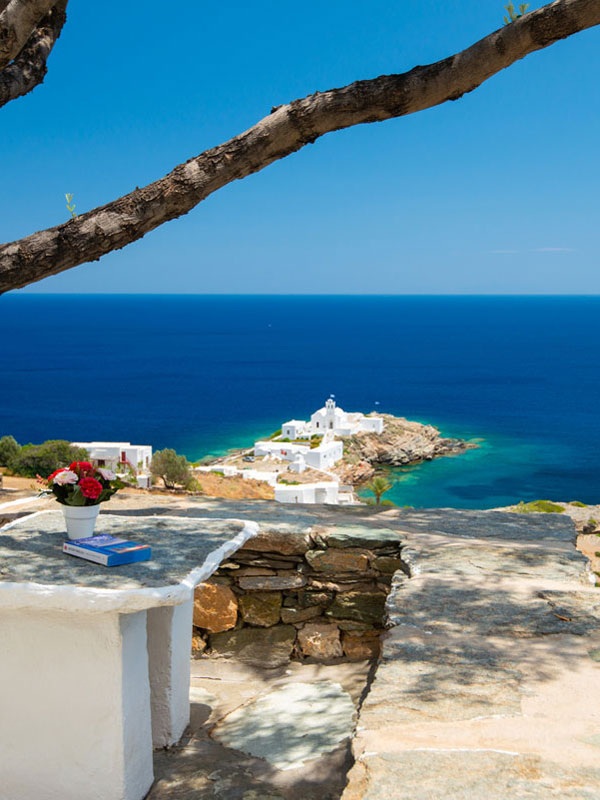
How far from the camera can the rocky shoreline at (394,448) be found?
4962 cm

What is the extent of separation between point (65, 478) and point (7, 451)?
2180cm

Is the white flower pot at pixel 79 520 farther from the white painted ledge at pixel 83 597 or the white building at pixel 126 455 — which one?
the white building at pixel 126 455

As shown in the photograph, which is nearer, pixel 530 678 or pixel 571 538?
pixel 530 678

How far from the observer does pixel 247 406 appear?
7212 centimetres

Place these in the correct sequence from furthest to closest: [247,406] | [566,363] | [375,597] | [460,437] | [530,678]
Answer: [566,363] < [247,406] < [460,437] < [375,597] < [530,678]

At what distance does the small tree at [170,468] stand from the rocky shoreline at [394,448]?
1638 centimetres

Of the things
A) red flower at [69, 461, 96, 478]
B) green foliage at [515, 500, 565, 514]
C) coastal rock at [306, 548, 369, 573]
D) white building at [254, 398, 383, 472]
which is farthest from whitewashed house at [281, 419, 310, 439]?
red flower at [69, 461, 96, 478]

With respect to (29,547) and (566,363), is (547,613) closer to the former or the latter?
(29,547)

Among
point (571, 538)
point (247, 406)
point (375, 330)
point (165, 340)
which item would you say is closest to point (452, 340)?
point (375, 330)

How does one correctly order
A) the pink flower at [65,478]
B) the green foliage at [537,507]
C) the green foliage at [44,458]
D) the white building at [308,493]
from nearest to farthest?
the pink flower at [65,478]
the green foliage at [537,507]
the green foliage at [44,458]
the white building at [308,493]

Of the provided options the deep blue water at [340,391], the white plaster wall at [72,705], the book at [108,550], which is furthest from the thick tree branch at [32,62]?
the deep blue water at [340,391]

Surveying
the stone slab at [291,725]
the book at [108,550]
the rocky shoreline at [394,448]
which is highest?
the book at [108,550]

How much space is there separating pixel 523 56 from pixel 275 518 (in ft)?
10.6

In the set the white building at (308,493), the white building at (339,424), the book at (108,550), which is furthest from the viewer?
the white building at (339,424)
